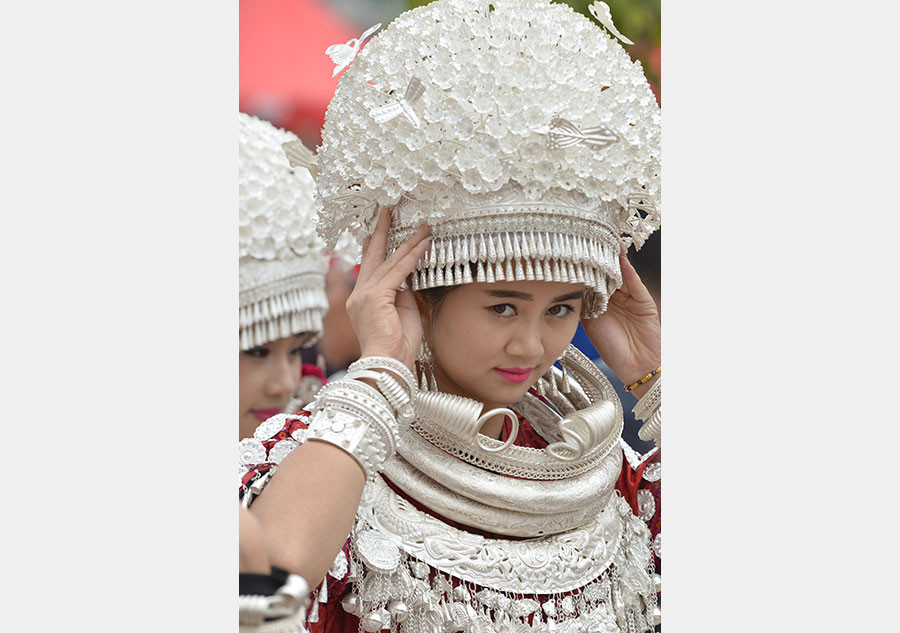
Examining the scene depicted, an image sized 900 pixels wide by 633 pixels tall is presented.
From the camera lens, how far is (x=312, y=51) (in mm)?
1754

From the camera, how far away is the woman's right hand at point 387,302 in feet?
5.84

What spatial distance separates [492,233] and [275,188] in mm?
1152

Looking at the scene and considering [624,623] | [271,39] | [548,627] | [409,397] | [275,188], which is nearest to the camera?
[271,39]

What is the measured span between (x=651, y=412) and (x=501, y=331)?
523 mm

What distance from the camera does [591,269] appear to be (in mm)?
1868

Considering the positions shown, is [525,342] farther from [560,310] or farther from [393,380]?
[393,380]

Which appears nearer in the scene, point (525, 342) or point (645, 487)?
point (525, 342)

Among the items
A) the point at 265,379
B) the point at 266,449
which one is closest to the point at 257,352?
the point at 265,379

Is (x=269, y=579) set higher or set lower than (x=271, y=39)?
lower

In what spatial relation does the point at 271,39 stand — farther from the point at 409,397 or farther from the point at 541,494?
the point at 541,494

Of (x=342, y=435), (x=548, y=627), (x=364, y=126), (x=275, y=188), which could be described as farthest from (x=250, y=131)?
(x=548, y=627)

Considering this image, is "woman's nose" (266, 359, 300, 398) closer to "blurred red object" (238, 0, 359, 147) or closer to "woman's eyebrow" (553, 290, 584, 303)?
"blurred red object" (238, 0, 359, 147)

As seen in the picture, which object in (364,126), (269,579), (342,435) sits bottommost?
(269,579)

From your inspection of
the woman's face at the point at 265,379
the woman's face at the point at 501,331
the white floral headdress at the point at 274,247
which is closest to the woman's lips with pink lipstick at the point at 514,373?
the woman's face at the point at 501,331
